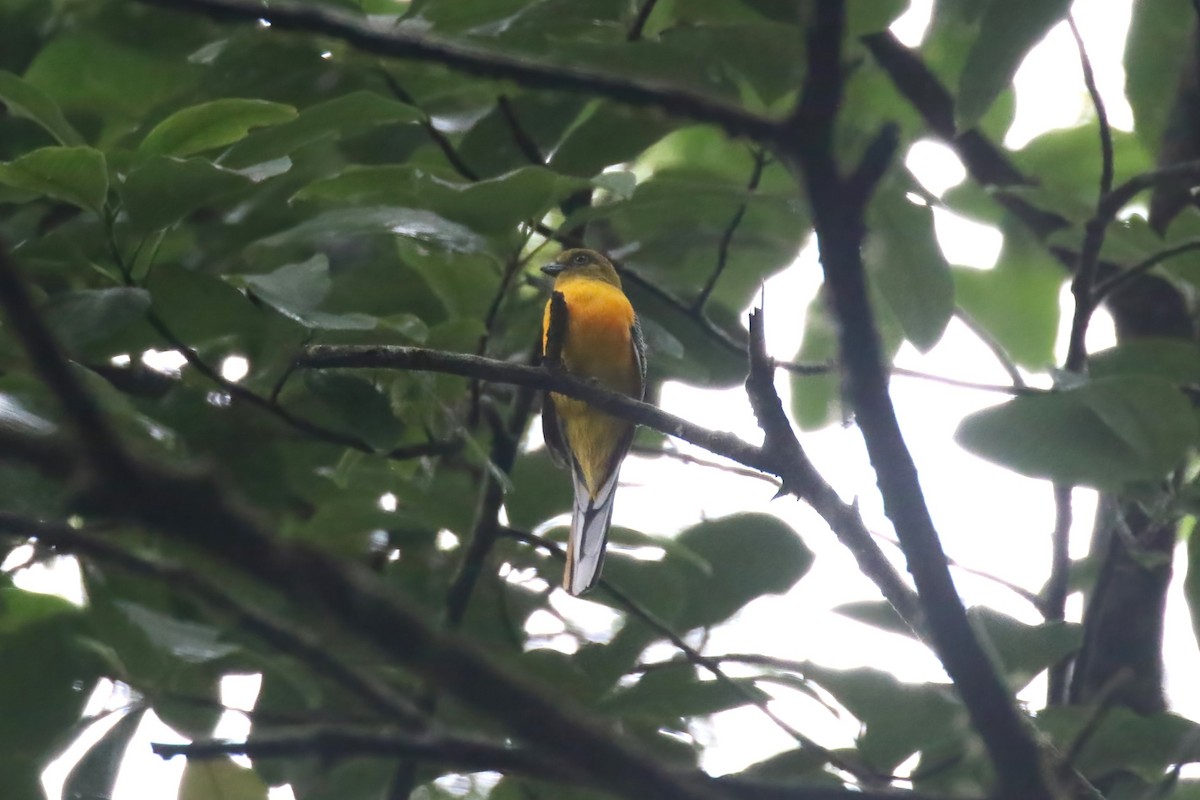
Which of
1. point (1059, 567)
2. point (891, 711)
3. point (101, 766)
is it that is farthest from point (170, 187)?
point (1059, 567)

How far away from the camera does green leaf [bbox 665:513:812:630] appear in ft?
9.29

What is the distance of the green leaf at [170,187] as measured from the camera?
7.98 ft

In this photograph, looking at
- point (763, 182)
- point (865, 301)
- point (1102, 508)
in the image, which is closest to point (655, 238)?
point (763, 182)

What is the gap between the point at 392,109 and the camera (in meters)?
2.59

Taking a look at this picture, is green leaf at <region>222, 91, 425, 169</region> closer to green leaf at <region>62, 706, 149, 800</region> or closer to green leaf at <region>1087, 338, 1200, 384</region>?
green leaf at <region>62, 706, 149, 800</region>

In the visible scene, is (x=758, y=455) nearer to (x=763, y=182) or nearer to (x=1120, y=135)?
(x=763, y=182)

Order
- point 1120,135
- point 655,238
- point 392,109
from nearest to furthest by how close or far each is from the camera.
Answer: point 392,109
point 655,238
point 1120,135

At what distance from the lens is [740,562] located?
2.85 metres

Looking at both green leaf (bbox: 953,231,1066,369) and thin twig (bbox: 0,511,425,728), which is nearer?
thin twig (bbox: 0,511,425,728)

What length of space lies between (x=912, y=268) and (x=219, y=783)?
1780 millimetres

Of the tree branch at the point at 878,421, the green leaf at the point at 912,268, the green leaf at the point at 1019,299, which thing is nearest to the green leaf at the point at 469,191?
the green leaf at the point at 912,268

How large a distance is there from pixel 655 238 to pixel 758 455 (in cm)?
165

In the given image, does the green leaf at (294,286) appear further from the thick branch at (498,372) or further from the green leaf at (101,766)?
the green leaf at (101,766)

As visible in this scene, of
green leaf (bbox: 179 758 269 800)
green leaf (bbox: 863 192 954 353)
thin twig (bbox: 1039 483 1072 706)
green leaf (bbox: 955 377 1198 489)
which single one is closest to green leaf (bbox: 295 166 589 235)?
green leaf (bbox: 863 192 954 353)
